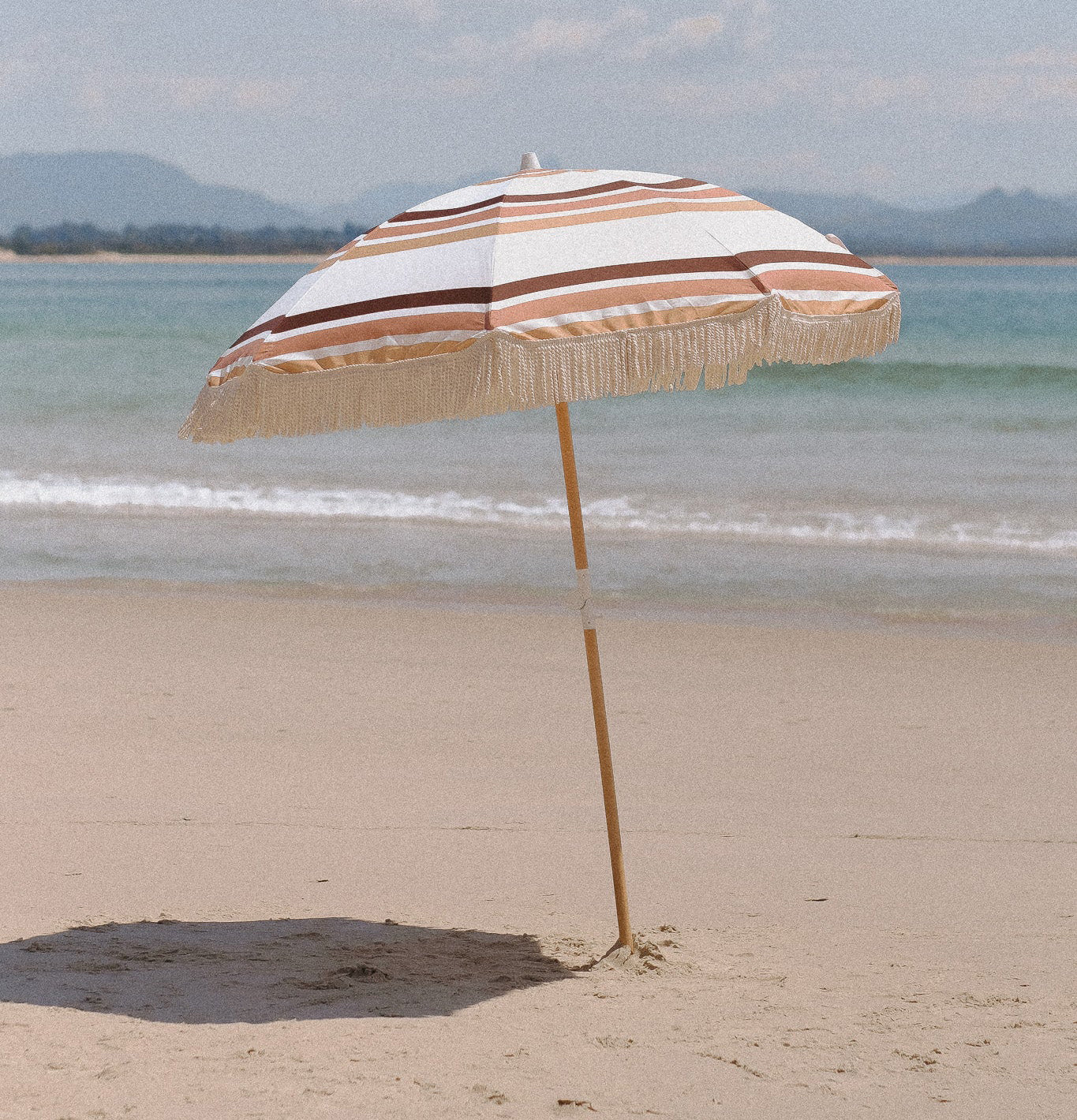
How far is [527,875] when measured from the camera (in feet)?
15.4

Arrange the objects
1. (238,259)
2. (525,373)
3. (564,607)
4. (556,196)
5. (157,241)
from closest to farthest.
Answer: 1. (525,373)
2. (556,196)
3. (564,607)
4. (157,241)
5. (238,259)

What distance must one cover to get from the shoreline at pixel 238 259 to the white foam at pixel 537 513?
116m

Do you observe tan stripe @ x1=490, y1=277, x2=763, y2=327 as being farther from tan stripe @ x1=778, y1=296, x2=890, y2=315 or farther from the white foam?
the white foam

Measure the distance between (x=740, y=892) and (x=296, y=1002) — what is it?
1.65m

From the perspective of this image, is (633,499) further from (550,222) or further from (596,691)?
(550,222)

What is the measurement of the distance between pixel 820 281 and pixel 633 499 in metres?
10.8

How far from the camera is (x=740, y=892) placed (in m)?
4.54

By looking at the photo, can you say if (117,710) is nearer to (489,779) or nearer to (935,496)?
(489,779)

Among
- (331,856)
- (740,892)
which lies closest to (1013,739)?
(740,892)

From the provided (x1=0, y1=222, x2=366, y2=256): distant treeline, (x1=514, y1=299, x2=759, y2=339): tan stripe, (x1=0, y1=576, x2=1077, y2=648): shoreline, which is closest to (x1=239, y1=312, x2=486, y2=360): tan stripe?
(x1=514, y1=299, x2=759, y2=339): tan stripe

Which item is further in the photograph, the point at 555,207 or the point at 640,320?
the point at 555,207

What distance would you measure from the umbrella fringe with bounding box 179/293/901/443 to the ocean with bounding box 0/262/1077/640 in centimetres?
589

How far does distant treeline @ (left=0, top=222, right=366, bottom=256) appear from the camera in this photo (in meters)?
136

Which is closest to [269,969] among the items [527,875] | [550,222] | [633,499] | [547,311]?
[527,875]
